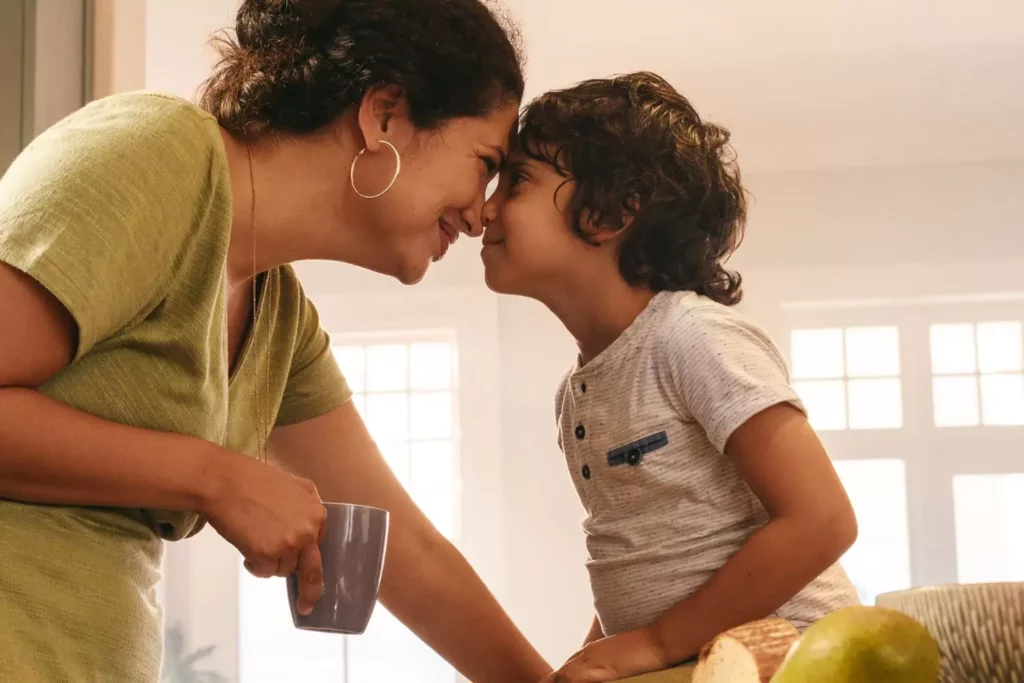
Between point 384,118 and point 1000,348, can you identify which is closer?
point 384,118

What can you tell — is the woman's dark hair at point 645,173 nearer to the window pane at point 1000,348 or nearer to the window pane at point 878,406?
the window pane at point 878,406

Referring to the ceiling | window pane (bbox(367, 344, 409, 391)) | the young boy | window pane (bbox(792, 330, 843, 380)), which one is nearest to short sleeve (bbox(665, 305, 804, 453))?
the young boy

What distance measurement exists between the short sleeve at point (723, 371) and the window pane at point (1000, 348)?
3.85 m

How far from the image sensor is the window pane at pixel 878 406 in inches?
175

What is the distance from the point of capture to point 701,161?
1258 mm

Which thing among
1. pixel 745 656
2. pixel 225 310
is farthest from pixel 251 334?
pixel 745 656

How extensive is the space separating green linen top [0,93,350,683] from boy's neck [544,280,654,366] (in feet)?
1.45

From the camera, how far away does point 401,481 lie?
470cm

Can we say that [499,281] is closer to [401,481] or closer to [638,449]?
[638,449]

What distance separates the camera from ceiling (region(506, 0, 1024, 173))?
357 centimetres

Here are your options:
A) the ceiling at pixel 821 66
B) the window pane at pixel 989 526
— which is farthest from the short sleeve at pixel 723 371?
the window pane at pixel 989 526

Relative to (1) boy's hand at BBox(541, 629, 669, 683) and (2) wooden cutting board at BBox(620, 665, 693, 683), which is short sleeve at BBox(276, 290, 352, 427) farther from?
(2) wooden cutting board at BBox(620, 665, 693, 683)

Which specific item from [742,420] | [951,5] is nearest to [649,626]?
[742,420]

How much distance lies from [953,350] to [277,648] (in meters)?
3.16
